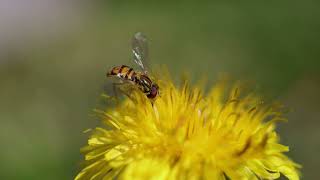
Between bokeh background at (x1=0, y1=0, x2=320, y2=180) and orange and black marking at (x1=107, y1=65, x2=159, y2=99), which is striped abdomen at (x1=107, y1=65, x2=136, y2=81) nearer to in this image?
orange and black marking at (x1=107, y1=65, x2=159, y2=99)

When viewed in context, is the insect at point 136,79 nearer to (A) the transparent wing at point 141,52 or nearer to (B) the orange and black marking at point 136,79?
(B) the orange and black marking at point 136,79

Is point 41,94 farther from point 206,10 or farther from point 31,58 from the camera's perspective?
point 206,10

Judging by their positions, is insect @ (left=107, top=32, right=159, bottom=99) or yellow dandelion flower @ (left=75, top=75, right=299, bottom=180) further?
insect @ (left=107, top=32, right=159, bottom=99)

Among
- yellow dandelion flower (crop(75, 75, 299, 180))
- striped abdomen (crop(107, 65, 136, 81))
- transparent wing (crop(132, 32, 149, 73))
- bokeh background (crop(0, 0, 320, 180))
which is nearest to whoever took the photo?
yellow dandelion flower (crop(75, 75, 299, 180))

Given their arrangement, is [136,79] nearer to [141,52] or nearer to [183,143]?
[141,52]

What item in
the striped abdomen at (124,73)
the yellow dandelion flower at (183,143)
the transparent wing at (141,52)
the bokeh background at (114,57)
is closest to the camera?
the yellow dandelion flower at (183,143)

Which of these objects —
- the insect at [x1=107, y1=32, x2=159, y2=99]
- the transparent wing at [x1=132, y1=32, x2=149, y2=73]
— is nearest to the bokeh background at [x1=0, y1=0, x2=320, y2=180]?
the transparent wing at [x1=132, y1=32, x2=149, y2=73]

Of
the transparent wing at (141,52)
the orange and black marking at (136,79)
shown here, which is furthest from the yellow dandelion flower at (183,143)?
the transparent wing at (141,52)
